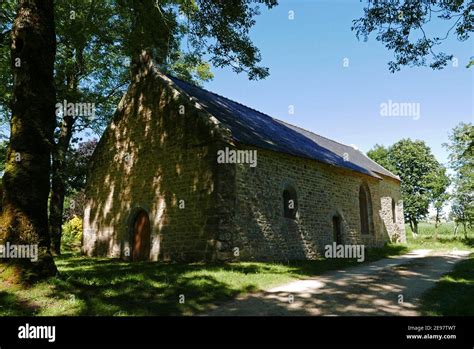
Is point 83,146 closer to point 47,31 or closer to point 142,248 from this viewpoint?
point 142,248

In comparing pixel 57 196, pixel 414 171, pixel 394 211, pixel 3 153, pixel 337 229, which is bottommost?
pixel 337 229

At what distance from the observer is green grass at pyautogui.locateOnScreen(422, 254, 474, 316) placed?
18.3ft

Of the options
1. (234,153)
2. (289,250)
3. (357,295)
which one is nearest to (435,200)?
(289,250)

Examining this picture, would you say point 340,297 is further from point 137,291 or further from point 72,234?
point 72,234

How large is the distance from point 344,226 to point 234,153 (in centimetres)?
885

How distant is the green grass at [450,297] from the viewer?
559 cm

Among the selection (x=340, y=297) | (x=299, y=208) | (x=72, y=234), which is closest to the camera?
(x=340, y=297)

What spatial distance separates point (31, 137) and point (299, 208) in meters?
10.8

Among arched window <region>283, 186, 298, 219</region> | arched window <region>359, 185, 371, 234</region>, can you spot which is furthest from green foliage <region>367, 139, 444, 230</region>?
arched window <region>283, 186, 298, 219</region>

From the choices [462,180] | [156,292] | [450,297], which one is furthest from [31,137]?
[462,180]

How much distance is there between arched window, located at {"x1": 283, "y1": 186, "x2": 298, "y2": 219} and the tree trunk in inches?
378

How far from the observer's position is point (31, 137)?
7543 millimetres

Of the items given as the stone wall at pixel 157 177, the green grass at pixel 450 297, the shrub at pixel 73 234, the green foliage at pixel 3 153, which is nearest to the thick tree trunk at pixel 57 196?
the stone wall at pixel 157 177

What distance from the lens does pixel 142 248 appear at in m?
14.4
